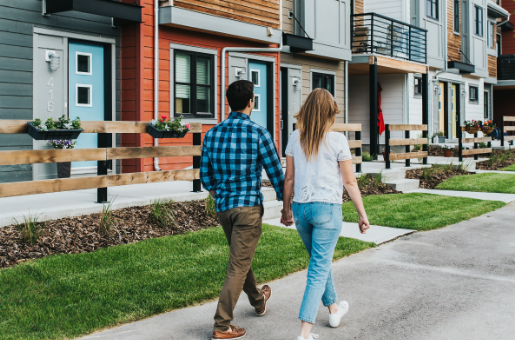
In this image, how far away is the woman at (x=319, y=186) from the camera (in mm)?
3732

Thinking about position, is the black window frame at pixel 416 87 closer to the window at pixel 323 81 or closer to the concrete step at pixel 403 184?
the window at pixel 323 81

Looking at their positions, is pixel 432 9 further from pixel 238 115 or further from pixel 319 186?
pixel 319 186

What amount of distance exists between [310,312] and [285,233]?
3677mm

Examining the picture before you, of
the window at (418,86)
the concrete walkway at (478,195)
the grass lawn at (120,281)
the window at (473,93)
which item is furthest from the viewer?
the window at (473,93)

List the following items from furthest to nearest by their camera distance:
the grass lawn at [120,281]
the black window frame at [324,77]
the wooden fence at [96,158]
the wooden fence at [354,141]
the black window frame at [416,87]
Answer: the black window frame at [416,87] → the black window frame at [324,77] → the wooden fence at [354,141] → the wooden fence at [96,158] → the grass lawn at [120,281]

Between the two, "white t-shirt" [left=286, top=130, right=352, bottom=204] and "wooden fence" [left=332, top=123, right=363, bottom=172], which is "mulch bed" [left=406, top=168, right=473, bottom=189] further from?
"white t-shirt" [left=286, top=130, right=352, bottom=204]

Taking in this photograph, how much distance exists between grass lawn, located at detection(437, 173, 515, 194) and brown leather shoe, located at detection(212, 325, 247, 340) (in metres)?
9.16

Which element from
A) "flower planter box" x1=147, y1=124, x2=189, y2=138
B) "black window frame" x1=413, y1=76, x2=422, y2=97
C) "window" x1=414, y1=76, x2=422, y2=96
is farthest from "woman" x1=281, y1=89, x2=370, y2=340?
"window" x1=414, y1=76, x2=422, y2=96

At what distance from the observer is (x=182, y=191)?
27.9 ft

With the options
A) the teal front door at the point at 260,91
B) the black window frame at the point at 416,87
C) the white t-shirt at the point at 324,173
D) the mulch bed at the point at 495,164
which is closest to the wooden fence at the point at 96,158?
the white t-shirt at the point at 324,173

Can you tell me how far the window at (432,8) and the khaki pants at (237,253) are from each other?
21313 millimetres

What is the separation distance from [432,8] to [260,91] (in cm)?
1242

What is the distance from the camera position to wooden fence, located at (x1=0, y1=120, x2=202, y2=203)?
6230mm

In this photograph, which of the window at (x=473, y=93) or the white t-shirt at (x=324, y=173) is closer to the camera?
the white t-shirt at (x=324, y=173)
